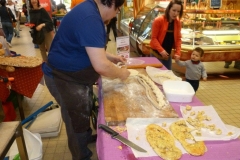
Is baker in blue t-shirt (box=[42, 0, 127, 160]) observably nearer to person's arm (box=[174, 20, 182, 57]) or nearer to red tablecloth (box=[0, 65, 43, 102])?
red tablecloth (box=[0, 65, 43, 102])

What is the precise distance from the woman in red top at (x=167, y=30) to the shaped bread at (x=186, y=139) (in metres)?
1.91

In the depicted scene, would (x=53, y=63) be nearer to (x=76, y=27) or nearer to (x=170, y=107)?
(x=76, y=27)

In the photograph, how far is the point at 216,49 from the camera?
14.6 feet

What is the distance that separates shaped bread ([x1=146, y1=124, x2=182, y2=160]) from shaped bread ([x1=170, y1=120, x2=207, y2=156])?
47 millimetres

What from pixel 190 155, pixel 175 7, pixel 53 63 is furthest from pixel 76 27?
pixel 175 7

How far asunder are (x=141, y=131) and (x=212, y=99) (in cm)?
286

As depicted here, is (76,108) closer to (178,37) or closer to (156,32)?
(156,32)

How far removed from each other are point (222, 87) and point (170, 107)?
3186 millimetres

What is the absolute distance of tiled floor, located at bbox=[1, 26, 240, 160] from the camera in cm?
258

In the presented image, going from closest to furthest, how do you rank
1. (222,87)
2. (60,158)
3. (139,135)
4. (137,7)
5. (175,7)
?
1. (139,135)
2. (60,158)
3. (175,7)
4. (222,87)
5. (137,7)

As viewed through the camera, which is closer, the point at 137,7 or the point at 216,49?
the point at 216,49

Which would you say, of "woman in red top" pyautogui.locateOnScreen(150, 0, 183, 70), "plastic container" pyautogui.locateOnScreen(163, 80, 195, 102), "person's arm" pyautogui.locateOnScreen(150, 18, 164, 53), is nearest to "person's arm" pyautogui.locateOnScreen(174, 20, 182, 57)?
"woman in red top" pyautogui.locateOnScreen(150, 0, 183, 70)

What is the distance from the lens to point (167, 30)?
3158 millimetres

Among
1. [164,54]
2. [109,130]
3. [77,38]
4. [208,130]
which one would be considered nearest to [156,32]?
[164,54]
